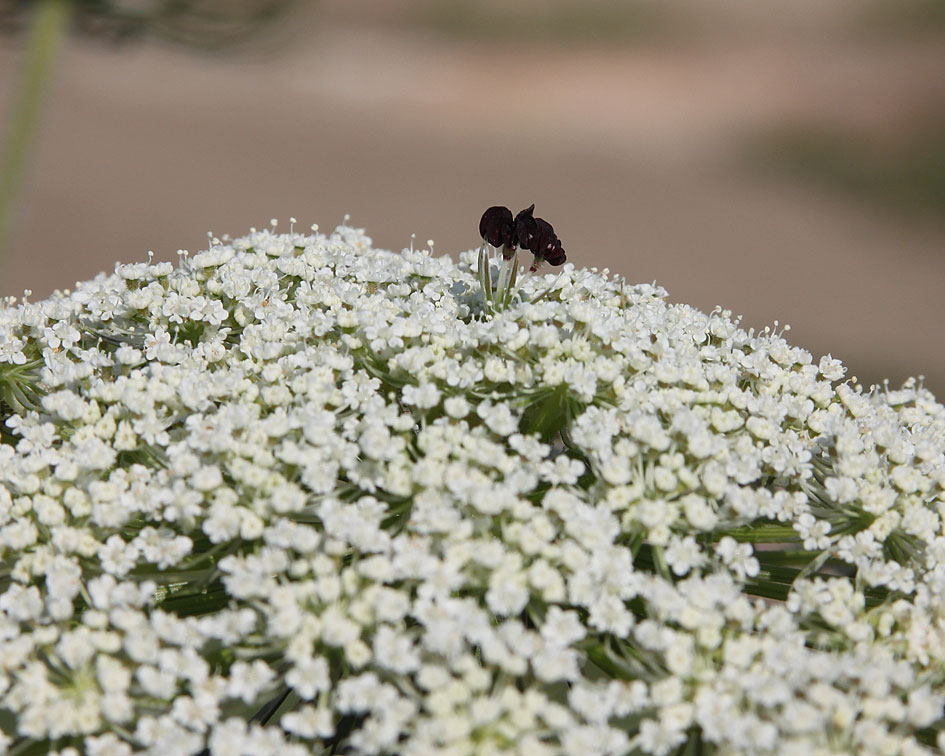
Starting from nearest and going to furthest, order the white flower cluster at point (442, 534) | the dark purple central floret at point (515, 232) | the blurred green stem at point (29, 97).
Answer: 1. the white flower cluster at point (442, 534)
2. the blurred green stem at point (29, 97)
3. the dark purple central floret at point (515, 232)

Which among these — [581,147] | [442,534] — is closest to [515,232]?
[442,534]

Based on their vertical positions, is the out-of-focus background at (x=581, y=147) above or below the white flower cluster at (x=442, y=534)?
above

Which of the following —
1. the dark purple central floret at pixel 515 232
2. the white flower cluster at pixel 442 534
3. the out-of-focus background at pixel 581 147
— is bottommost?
the white flower cluster at pixel 442 534

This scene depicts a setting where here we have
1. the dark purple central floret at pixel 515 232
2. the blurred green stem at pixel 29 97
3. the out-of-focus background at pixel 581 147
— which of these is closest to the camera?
the blurred green stem at pixel 29 97

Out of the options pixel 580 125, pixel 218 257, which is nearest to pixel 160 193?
pixel 580 125

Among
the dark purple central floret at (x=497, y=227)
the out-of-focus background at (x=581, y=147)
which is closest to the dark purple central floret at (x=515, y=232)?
the dark purple central floret at (x=497, y=227)

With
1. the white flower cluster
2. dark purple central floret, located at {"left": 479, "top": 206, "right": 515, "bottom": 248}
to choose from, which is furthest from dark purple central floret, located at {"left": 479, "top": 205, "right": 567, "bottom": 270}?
the white flower cluster

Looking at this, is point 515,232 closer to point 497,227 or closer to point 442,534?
point 497,227

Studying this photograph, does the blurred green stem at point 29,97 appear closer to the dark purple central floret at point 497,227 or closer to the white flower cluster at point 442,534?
the white flower cluster at point 442,534
